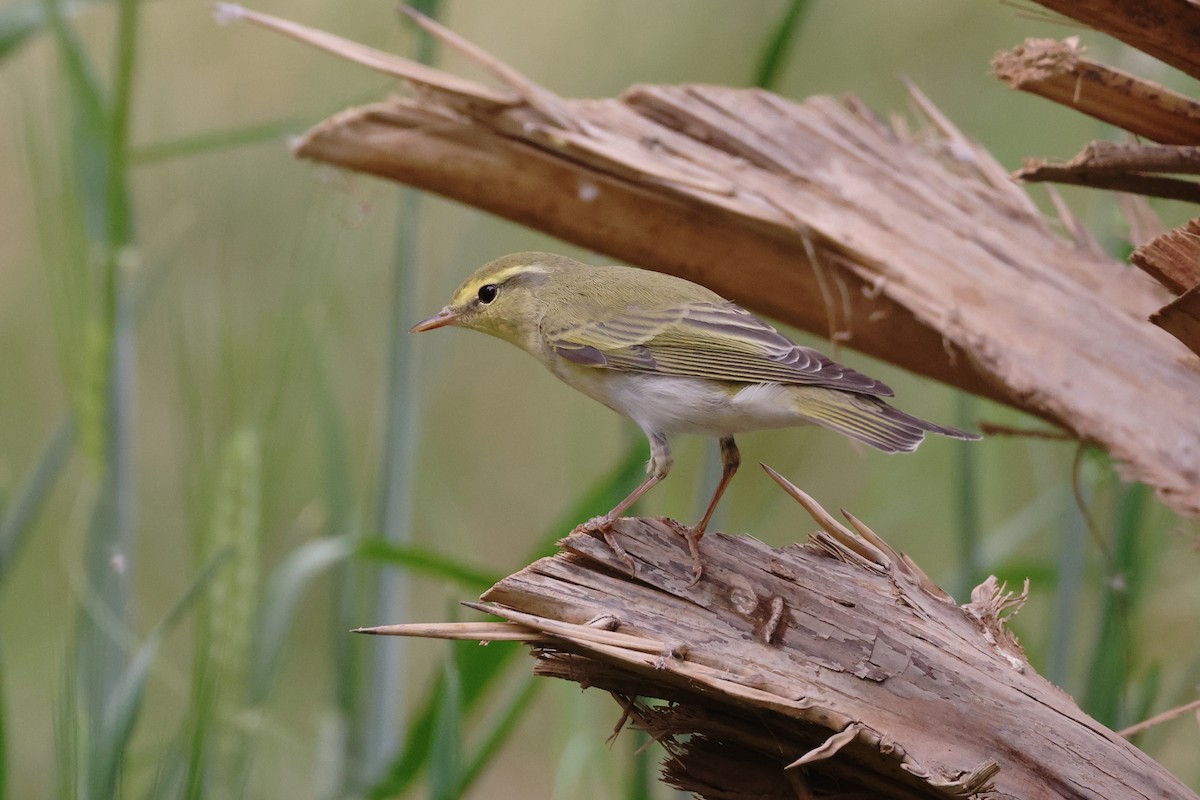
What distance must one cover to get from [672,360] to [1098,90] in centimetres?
77

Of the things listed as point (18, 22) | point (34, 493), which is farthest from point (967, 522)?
point (18, 22)

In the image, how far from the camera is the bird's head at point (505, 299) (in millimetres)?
2141

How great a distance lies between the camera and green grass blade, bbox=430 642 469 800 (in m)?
1.55

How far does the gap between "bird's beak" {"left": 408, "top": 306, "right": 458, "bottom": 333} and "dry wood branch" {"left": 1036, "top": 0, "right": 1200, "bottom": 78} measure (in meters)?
1.09

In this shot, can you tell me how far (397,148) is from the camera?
227 centimetres

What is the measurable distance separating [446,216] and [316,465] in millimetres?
1361

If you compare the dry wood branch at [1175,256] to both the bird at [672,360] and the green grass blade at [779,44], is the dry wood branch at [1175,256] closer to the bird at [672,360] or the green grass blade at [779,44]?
the bird at [672,360]

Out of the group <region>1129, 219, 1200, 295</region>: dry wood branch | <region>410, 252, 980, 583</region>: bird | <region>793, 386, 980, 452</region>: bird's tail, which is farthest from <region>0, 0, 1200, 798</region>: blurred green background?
<region>1129, 219, 1200, 295</region>: dry wood branch

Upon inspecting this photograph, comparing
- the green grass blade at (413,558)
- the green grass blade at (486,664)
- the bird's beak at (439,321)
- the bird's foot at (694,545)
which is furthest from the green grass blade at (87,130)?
the bird's foot at (694,545)

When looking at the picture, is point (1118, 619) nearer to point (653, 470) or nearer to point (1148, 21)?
point (653, 470)

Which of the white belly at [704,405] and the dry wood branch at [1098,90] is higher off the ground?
the dry wood branch at [1098,90]

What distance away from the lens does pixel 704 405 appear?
1.93 m

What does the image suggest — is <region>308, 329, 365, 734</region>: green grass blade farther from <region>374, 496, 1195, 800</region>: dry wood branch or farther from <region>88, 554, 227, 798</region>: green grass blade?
<region>374, 496, 1195, 800</region>: dry wood branch

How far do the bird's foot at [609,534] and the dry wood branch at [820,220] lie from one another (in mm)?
785
